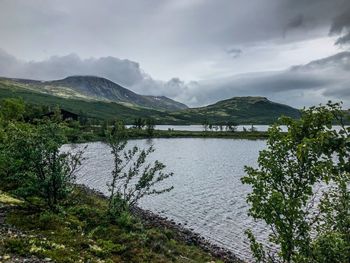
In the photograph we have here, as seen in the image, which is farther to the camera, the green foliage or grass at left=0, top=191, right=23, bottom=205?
grass at left=0, top=191, right=23, bottom=205

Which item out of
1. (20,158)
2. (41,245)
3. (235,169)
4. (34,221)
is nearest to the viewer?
(41,245)

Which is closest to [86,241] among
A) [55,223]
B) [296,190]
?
[55,223]

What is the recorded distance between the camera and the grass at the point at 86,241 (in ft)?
66.0

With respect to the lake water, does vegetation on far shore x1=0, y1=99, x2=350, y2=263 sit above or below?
above

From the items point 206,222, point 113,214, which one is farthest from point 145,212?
point 113,214

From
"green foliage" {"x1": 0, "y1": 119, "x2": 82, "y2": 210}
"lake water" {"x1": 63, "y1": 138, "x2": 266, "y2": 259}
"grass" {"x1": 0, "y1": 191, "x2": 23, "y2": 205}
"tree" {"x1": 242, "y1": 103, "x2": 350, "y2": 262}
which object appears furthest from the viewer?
"lake water" {"x1": 63, "y1": 138, "x2": 266, "y2": 259}

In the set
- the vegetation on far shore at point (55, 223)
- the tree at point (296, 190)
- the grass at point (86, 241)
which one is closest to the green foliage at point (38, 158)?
the vegetation on far shore at point (55, 223)

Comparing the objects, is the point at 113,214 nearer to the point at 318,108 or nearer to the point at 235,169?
the point at 318,108

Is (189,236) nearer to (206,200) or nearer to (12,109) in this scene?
(206,200)

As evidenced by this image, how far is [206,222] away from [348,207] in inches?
1462

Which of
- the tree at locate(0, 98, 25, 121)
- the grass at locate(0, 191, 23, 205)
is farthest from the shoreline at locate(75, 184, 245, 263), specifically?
the tree at locate(0, 98, 25, 121)

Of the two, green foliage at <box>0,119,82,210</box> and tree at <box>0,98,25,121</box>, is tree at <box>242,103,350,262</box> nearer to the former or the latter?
green foliage at <box>0,119,82,210</box>

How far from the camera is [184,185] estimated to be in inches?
2916

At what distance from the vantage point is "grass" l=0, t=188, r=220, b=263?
66.0ft
